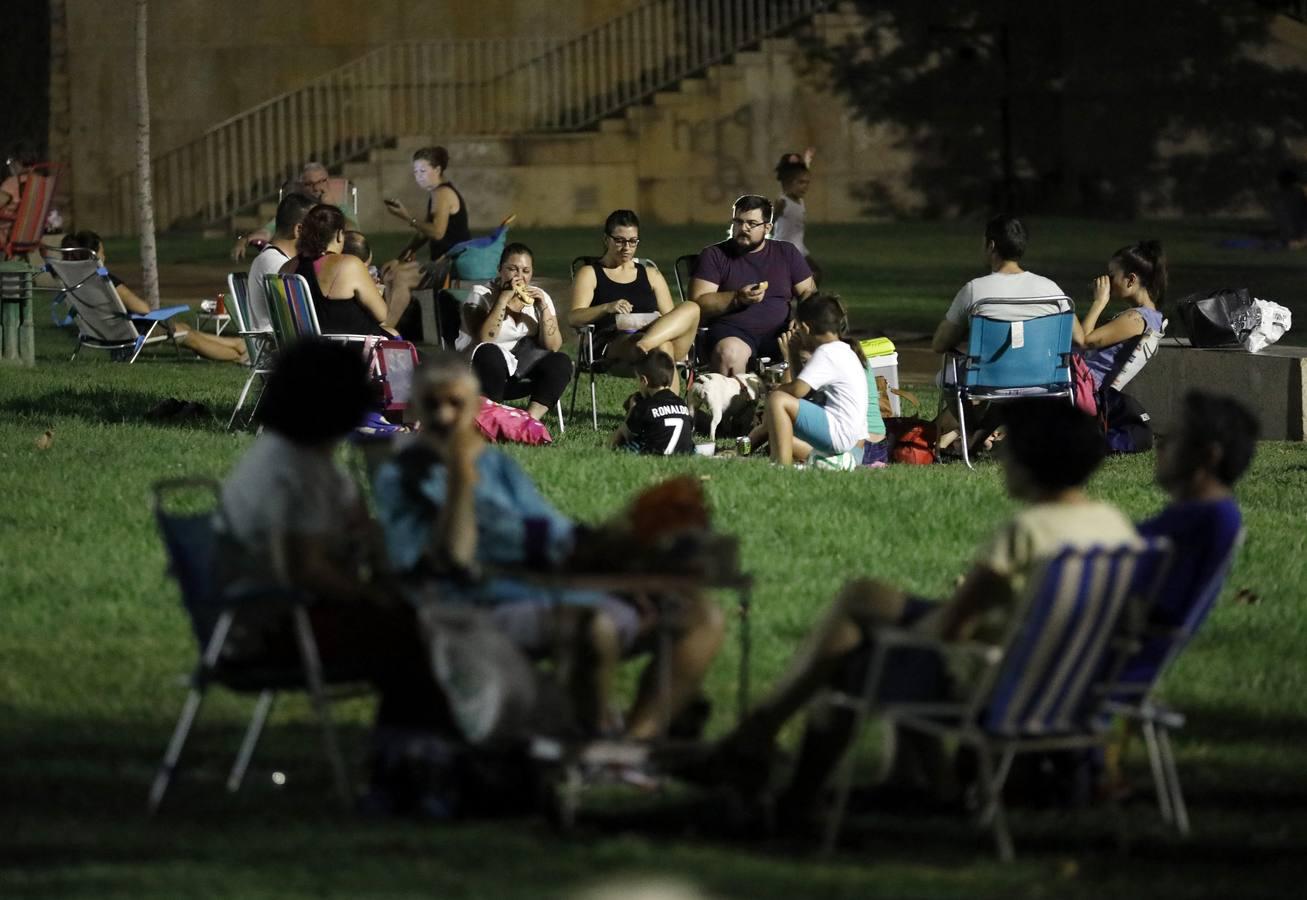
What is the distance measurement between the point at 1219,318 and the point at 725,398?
304 centimetres

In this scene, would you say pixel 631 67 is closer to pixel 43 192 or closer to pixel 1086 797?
pixel 43 192

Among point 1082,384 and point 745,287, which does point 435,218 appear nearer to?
point 745,287

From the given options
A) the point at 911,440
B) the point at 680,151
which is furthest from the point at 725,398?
the point at 680,151

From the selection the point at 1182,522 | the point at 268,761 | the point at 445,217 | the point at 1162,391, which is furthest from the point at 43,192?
the point at 1182,522

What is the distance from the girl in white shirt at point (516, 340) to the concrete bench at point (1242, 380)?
368 centimetres

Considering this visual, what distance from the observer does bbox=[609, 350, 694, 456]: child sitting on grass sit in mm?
12102

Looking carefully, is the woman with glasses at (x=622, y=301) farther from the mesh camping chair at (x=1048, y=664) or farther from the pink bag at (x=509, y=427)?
the mesh camping chair at (x=1048, y=664)

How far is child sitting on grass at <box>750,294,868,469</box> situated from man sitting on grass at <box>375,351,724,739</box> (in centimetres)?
548

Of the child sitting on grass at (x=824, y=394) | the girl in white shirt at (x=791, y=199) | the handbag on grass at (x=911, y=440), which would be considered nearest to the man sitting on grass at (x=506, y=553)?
the child sitting on grass at (x=824, y=394)

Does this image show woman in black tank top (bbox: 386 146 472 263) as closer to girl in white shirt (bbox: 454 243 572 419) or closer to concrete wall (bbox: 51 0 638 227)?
girl in white shirt (bbox: 454 243 572 419)

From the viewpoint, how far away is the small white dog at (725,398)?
13252mm

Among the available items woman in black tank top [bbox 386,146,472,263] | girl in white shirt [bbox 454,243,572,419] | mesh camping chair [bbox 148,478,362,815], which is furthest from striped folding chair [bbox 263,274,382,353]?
mesh camping chair [bbox 148,478,362,815]

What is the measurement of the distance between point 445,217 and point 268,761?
11.0 metres

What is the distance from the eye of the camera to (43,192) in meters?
20.3
